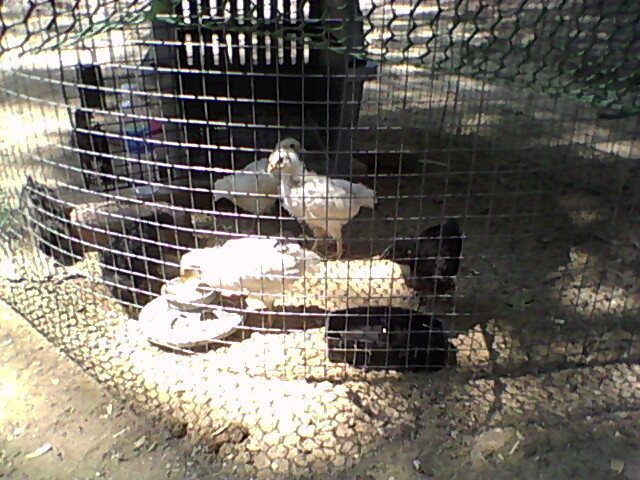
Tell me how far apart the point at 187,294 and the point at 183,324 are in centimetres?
14

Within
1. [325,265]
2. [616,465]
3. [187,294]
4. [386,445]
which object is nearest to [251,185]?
[187,294]

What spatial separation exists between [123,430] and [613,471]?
6.10 ft

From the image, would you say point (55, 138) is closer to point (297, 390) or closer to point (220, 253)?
point (220, 253)

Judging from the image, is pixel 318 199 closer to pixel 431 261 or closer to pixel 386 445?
pixel 431 261

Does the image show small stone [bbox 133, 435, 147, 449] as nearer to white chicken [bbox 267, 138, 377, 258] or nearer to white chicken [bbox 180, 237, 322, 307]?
white chicken [bbox 180, 237, 322, 307]

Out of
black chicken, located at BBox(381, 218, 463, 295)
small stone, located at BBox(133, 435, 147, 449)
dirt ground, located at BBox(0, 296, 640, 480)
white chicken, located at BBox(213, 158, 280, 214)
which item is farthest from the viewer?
white chicken, located at BBox(213, 158, 280, 214)

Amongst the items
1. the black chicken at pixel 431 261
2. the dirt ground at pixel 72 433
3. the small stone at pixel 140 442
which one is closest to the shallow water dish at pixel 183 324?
the dirt ground at pixel 72 433

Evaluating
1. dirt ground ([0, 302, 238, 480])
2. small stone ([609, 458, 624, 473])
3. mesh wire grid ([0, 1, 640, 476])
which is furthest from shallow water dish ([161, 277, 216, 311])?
small stone ([609, 458, 624, 473])

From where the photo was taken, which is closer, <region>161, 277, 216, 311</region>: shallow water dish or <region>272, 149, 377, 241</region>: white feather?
<region>161, 277, 216, 311</region>: shallow water dish

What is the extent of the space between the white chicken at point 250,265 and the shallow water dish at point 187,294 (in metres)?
0.05

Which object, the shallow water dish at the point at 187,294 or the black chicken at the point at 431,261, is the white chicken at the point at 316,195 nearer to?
the black chicken at the point at 431,261

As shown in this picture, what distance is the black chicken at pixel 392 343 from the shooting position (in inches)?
104

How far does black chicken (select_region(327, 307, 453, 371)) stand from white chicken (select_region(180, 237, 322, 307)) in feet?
0.95

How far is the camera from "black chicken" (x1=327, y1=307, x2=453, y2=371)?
8.64 ft
